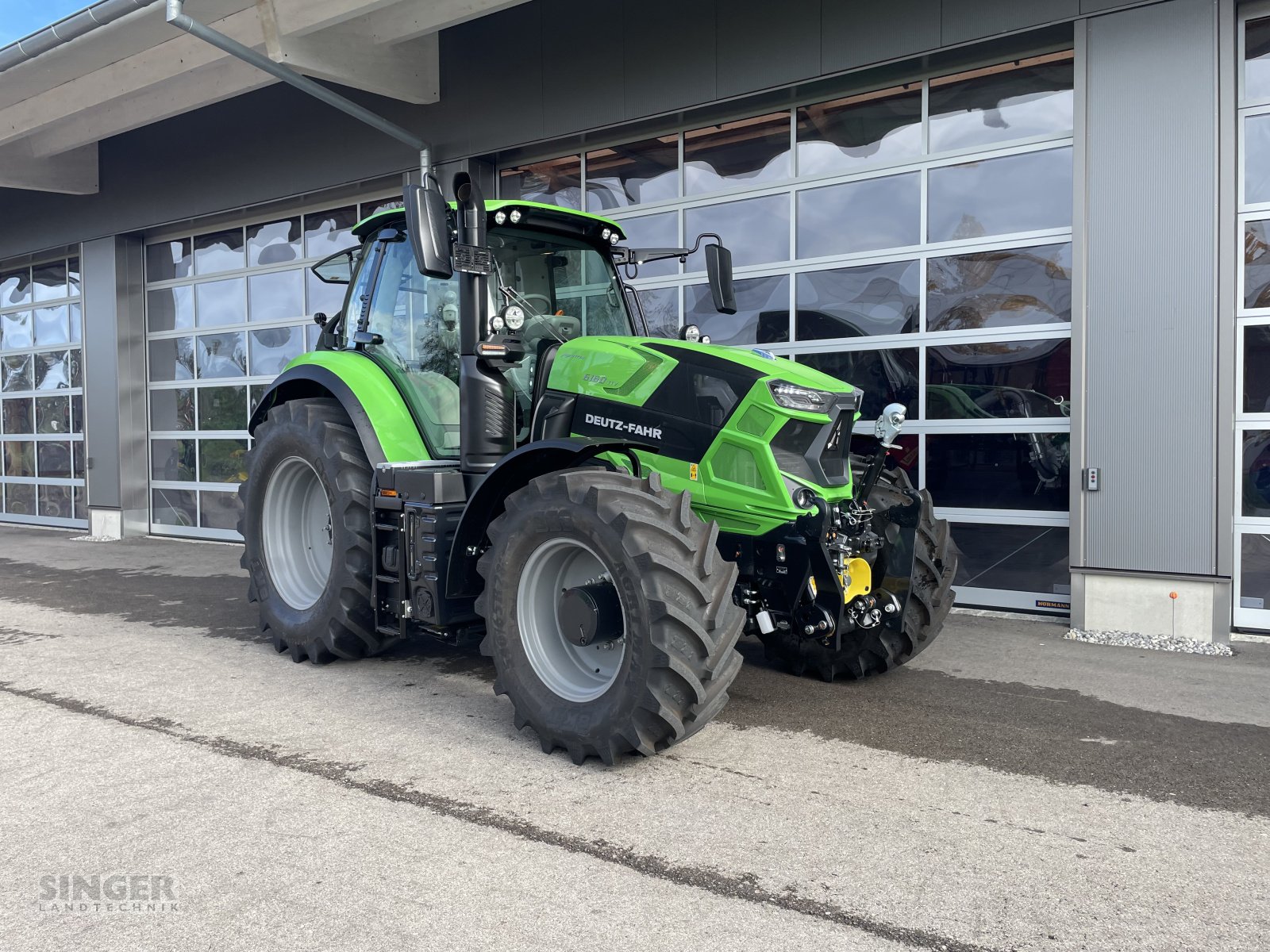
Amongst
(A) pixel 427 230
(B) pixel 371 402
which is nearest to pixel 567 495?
(A) pixel 427 230

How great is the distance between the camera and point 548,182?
9.43m

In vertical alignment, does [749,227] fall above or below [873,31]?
below

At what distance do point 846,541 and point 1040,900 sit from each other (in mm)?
1792

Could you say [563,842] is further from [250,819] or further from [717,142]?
[717,142]

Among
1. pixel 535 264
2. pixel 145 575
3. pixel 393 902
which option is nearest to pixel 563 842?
pixel 393 902

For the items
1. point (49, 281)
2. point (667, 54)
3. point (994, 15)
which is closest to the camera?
point (994, 15)

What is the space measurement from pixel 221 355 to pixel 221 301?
677 mm

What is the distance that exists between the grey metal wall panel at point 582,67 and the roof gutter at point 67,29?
3.44 metres

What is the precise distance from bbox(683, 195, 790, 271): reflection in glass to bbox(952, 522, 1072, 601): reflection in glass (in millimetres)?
2706

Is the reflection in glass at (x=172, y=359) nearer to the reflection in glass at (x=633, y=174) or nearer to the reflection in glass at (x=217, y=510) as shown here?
the reflection in glass at (x=217, y=510)

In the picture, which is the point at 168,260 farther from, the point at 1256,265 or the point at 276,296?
the point at 1256,265

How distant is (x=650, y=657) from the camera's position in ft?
11.7

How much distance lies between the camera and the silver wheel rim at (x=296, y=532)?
5.90 metres

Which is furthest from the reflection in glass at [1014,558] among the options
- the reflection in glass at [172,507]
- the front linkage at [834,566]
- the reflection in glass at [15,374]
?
the reflection in glass at [15,374]
